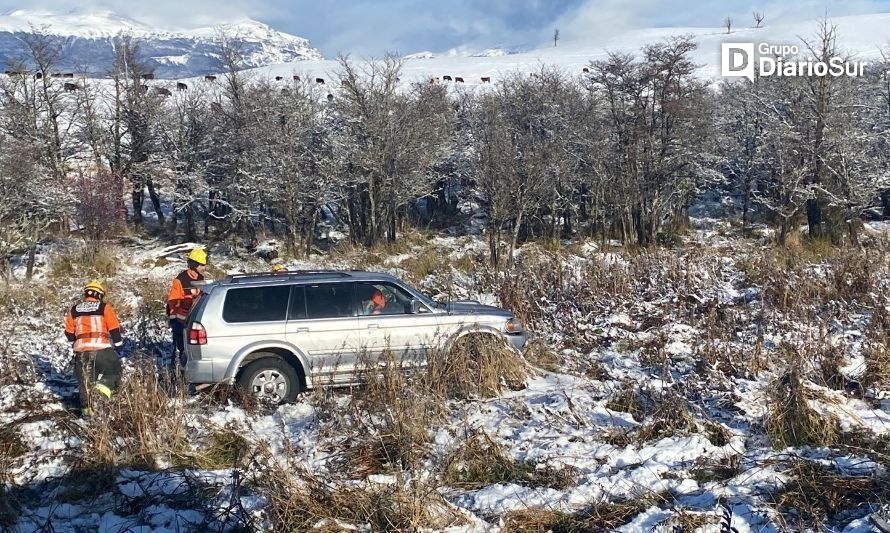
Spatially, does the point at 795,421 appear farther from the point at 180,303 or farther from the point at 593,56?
the point at 593,56

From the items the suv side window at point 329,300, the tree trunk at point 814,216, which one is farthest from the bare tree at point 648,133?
the suv side window at point 329,300

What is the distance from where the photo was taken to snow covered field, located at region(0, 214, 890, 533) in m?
4.75

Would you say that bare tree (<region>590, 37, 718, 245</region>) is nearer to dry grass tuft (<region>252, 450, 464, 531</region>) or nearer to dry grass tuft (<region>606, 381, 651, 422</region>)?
dry grass tuft (<region>606, 381, 651, 422</region>)

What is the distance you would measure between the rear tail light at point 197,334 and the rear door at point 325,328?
92 cm

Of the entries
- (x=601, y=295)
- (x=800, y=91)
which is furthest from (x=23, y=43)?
(x=800, y=91)

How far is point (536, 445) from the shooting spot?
6020 millimetres

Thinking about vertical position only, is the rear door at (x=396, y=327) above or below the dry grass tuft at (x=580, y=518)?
above

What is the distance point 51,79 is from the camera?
35.1 meters

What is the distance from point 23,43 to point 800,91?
122 ft

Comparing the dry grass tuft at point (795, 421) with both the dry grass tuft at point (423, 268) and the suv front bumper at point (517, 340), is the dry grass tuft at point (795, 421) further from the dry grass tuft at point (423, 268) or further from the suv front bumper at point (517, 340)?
→ the dry grass tuft at point (423, 268)

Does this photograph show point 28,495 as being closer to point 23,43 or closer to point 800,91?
point 800,91

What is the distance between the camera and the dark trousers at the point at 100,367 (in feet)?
24.4

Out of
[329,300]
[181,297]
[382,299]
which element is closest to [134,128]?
[181,297]

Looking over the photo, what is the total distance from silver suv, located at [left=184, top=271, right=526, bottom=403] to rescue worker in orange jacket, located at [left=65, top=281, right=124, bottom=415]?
92 cm
